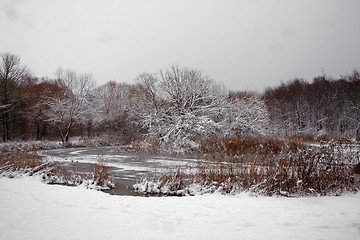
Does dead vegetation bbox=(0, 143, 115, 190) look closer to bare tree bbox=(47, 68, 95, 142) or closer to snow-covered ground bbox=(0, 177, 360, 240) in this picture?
snow-covered ground bbox=(0, 177, 360, 240)

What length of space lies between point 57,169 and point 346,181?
11.6m

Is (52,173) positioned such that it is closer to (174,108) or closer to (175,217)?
(175,217)

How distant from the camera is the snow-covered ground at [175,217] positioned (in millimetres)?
4445

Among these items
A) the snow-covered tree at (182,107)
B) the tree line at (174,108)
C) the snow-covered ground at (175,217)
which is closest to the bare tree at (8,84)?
the tree line at (174,108)

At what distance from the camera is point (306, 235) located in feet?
14.1

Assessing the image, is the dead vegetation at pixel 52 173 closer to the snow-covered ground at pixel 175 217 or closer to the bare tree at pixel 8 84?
the snow-covered ground at pixel 175 217

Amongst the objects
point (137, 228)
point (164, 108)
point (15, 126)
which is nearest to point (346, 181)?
point (137, 228)

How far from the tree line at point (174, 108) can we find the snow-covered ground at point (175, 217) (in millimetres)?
13212

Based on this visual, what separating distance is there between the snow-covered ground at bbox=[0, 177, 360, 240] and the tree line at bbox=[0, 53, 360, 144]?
13212 mm

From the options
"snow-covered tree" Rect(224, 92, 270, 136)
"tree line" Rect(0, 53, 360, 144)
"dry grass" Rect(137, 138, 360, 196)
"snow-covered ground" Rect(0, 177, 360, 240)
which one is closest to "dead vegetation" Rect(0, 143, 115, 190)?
"snow-covered ground" Rect(0, 177, 360, 240)

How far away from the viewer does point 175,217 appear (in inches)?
212

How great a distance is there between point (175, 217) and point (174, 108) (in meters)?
19.7

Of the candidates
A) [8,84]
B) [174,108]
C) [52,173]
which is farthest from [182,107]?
[8,84]

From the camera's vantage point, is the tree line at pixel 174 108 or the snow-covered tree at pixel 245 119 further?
the snow-covered tree at pixel 245 119
